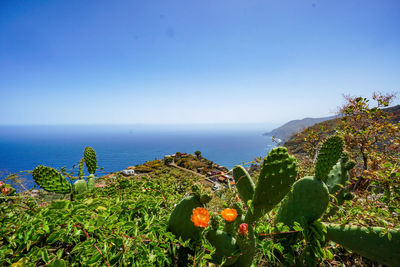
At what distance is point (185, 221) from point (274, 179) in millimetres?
762

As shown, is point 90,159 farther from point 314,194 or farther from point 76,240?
point 314,194

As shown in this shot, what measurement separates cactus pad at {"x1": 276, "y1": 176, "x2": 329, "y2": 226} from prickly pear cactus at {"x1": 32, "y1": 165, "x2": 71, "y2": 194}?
6.90 feet

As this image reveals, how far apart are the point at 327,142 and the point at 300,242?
881 mm

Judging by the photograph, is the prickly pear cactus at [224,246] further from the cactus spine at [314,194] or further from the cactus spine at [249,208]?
the cactus spine at [314,194]

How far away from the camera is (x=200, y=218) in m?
0.99

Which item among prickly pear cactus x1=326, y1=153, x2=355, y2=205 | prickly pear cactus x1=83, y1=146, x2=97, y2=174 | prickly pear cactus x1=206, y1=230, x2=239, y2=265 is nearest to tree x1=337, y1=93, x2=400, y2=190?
prickly pear cactus x1=326, y1=153, x2=355, y2=205

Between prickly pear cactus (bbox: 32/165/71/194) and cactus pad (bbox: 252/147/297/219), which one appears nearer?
cactus pad (bbox: 252/147/297/219)

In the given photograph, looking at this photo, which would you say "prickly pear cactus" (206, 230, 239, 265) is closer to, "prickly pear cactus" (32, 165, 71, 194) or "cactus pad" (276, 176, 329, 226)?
"cactus pad" (276, 176, 329, 226)

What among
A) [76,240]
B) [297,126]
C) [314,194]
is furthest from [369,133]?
[297,126]

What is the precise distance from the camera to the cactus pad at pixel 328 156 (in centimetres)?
148

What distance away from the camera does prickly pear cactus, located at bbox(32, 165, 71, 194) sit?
166 centimetres

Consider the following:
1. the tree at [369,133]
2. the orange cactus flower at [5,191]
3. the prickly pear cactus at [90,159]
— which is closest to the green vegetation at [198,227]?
the orange cactus flower at [5,191]

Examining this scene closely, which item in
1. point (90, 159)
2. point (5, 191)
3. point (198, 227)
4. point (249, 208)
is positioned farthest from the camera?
point (90, 159)

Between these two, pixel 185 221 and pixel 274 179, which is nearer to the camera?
pixel 185 221
